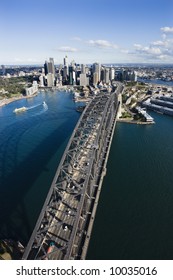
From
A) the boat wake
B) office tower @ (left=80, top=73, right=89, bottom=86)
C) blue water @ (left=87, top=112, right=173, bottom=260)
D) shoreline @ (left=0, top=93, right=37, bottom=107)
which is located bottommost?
blue water @ (left=87, top=112, right=173, bottom=260)

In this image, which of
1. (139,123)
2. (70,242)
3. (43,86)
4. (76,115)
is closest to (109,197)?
(70,242)

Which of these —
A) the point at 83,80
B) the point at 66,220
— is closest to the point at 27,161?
the point at 66,220

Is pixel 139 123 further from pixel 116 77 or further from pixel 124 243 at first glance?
pixel 116 77

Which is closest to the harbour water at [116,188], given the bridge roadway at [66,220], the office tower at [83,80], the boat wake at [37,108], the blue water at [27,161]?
the blue water at [27,161]

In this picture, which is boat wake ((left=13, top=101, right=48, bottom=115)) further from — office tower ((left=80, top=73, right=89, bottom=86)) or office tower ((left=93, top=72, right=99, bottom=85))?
office tower ((left=93, top=72, right=99, bottom=85))

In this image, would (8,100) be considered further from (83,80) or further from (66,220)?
(66,220)

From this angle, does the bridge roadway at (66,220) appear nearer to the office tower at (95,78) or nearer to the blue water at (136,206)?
the blue water at (136,206)

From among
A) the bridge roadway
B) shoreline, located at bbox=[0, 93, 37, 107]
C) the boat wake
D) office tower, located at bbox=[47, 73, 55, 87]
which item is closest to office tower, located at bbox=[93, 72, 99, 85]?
office tower, located at bbox=[47, 73, 55, 87]

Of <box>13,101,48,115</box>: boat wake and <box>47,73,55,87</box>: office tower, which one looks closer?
<box>13,101,48,115</box>: boat wake

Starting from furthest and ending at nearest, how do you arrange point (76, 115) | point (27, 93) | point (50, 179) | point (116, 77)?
point (116, 77) < point (27, 93) < point (76, 115) < point (50, 179)
